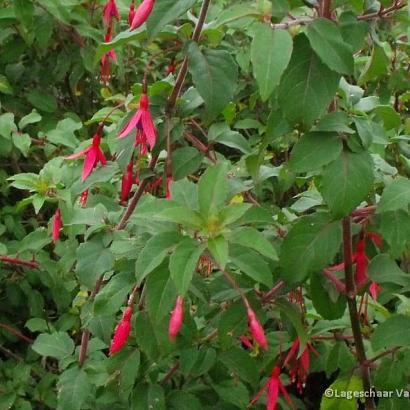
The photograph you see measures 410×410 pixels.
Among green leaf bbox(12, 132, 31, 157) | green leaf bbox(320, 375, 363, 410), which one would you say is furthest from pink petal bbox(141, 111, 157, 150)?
green leaf bbox(12, 132, 31, 157)

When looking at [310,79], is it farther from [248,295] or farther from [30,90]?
[30,90]

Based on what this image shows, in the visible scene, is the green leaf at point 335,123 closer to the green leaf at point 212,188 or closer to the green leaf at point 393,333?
the green leaf at point 212,188

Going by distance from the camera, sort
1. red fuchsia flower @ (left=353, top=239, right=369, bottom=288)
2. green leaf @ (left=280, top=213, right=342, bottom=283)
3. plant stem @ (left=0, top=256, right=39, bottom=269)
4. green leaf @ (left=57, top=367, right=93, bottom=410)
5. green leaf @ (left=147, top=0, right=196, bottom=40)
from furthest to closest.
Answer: plant stem @ (left=0, top=256, right=39, bottom=269)
green leaf @ (left=57, top=367, right=93, bottom=410)
red fuchsia flower @ (left=353, top=239, right=369, bottom=288)
green leaf @ (left=280, top=213, right=342, bottom=283)
green leaf @ (left=147, top=0, right=196, bottom=40)

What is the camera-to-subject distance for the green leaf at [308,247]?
0.95 metres

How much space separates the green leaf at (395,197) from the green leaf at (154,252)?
292 millimetres

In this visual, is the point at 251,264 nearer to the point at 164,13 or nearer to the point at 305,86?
the point at 305,86

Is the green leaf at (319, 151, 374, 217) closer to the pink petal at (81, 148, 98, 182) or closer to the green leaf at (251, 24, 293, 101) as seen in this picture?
the green leaf at (251, 24, 293, 101)

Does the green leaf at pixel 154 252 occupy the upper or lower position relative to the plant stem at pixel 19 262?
upper

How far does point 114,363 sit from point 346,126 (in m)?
0.55

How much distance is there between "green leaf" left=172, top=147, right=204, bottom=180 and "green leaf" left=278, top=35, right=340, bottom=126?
27cm

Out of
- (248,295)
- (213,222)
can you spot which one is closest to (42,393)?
(248,295)

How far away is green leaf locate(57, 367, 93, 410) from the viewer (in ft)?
4.14

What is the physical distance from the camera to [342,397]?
3.52 ft

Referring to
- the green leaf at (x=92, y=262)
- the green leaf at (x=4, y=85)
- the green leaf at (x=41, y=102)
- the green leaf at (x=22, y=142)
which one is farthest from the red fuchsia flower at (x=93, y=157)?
A: the green leaf at (x=41, y=102)
